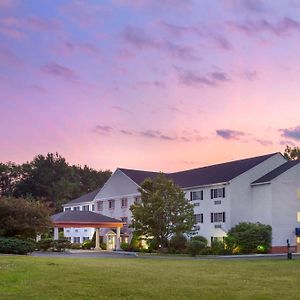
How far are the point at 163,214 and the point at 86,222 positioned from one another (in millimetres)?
14417

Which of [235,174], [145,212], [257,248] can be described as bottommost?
[257,248]

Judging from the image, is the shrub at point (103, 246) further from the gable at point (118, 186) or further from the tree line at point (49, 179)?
the tree line at point (49, 179)

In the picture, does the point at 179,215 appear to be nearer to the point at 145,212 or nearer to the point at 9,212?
the point at 145,212

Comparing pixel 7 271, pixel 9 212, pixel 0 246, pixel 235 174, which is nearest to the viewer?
pixel 7 271

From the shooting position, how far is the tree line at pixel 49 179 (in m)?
119

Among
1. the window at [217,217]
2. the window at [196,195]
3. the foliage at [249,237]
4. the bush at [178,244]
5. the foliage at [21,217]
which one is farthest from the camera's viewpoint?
the window at [196,195]

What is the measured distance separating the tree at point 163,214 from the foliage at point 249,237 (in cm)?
442

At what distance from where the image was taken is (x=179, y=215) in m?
55.8

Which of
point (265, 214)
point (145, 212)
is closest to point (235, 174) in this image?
point (265, 214)

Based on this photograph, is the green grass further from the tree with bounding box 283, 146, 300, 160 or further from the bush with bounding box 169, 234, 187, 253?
the tree with bounding box 283, 146, 300, 160

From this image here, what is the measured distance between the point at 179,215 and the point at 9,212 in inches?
725

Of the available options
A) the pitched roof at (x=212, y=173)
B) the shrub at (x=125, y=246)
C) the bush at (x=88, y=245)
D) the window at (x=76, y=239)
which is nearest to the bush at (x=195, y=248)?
the pitched roof at (x=212, y=173)

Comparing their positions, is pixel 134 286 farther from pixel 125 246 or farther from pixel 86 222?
pixel 125 246

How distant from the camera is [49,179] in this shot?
12200 cm
